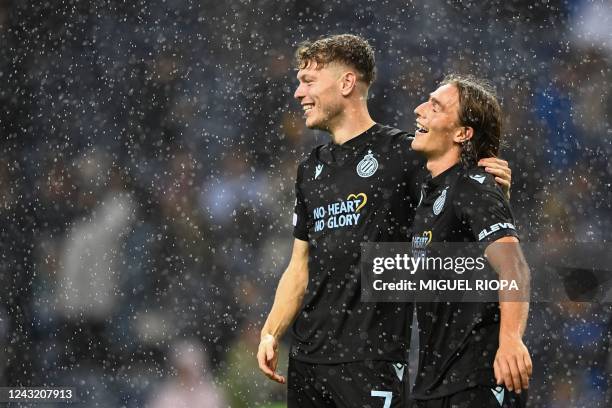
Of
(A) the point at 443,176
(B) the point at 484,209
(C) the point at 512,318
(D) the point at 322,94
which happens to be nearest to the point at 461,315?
(C) the point at 512,318

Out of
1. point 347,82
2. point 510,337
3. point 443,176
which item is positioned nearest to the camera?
point 510,337

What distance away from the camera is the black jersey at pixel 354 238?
3066mm

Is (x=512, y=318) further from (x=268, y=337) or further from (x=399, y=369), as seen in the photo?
(x=268, y=337)

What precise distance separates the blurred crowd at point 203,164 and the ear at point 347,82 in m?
2.75

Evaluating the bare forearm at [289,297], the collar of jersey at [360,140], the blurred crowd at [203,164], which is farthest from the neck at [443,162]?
the blurred crowd at [203,164]

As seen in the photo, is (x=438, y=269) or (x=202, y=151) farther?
(x=202, y=151)

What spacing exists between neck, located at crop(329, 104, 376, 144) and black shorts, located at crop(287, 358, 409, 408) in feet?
2.67

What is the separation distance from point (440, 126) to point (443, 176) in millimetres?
165

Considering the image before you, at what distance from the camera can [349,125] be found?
334 centimetres

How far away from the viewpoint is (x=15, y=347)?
6320 mm

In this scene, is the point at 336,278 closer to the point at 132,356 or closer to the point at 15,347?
the point at 132,356

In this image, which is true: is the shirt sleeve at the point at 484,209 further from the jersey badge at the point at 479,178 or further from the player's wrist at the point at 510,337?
the player's wrist at the point at 510,337

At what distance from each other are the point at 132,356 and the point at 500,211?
4013 millimetres

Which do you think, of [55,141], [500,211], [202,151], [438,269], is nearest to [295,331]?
[438,269]
